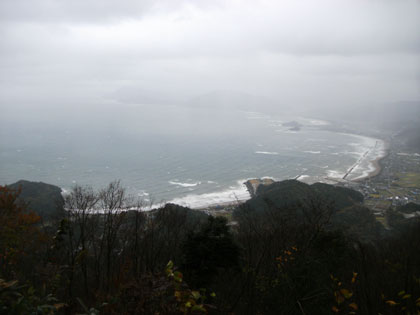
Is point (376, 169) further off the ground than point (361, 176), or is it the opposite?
point (376, 169)

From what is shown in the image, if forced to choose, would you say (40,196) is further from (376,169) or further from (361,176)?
(376,169)

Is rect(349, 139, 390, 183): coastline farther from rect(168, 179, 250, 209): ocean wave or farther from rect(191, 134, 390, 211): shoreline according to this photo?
rect(168, 179, 250, 209): ocean wave

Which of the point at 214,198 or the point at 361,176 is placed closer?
the point at 214,198

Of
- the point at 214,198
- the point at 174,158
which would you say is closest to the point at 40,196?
the point at 214,198

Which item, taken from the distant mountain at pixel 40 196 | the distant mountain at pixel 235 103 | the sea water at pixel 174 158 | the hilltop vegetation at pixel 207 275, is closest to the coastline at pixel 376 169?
the sea water at pixel 174 158

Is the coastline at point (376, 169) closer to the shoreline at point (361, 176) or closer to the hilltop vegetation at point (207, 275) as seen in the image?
the shoreline at point (361, 176)

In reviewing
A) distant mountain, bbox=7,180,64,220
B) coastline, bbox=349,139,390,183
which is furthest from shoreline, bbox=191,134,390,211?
distant mountain, bbox=7,180,64,220

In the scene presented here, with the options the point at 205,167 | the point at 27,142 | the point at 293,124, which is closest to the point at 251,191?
the point at 205,167

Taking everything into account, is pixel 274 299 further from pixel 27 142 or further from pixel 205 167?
pixel 27 142
